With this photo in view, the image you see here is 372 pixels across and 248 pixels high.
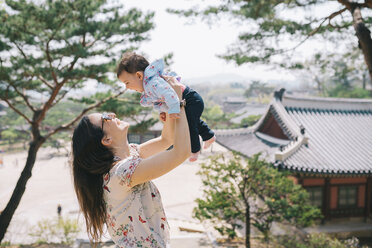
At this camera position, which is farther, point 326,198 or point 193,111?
point 326,198

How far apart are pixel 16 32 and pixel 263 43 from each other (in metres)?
5.35

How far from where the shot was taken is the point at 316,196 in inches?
418

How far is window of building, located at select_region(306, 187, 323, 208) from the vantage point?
1053 centimetres

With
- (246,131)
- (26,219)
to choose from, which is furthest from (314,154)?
Result: (26,219)

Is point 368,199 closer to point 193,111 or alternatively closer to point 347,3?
point 347,3

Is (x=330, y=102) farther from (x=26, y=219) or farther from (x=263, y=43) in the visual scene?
(x=26, y=219)

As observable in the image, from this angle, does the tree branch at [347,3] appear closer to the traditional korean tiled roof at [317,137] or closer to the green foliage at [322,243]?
the traditional korean tiled roof at [317,137]

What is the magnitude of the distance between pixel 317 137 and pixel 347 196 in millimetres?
2316

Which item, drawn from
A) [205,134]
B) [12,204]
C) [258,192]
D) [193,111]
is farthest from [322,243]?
[193,111]

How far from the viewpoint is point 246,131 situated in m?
14.1

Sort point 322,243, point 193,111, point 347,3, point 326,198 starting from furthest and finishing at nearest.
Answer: point 326,198, point 322,243, point 347,3, point 193,111

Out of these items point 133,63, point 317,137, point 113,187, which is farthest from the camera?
point 317,137

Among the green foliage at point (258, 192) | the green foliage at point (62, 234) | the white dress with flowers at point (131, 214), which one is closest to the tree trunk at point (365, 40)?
the green foliage at point (258, 192)

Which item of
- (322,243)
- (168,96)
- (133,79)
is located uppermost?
(133,79)
